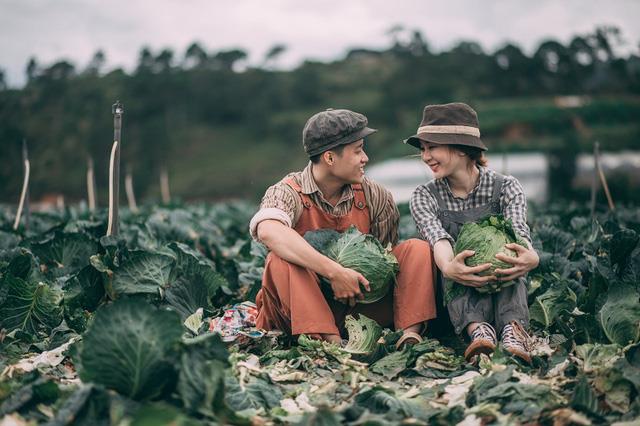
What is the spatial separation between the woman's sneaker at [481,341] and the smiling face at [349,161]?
3.63ft

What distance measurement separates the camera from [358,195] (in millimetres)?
4277

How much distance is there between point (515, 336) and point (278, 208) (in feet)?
4.87

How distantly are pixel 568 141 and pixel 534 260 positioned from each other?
119 ft

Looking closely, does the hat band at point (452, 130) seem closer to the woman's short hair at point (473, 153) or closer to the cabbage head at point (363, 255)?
the woman's short hair at point (473, 153)

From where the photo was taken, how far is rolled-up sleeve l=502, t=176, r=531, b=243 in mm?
3994

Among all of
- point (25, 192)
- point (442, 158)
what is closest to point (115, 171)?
point (442, 158)

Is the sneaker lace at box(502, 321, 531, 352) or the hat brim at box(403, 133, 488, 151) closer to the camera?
the sneaker lace at box(502, 321, 531, 352)

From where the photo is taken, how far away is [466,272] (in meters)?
3.67

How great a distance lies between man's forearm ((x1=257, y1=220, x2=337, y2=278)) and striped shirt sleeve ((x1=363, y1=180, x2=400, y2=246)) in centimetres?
62

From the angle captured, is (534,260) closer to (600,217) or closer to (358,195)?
(358,195)

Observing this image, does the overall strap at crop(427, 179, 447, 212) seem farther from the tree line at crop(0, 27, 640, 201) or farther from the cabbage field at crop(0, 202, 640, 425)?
the tree line at crop(0, 27, 640, 201)

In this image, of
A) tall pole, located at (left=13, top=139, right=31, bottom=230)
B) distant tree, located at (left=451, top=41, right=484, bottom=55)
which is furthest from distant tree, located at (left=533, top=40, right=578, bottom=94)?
tall pole, located at (left=13, top=139, right=31, bottom=230)

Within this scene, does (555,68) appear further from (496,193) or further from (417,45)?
(496,193)

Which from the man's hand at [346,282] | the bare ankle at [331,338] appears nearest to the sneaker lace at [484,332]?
the man's hand at [346,282]
